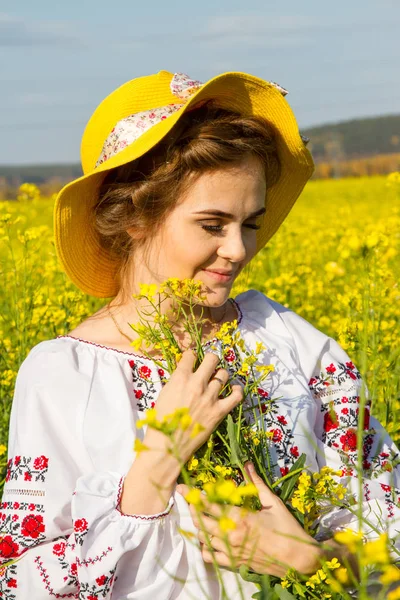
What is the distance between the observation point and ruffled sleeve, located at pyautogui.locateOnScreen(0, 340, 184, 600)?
4.43 feet

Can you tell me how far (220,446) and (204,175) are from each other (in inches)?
21.7

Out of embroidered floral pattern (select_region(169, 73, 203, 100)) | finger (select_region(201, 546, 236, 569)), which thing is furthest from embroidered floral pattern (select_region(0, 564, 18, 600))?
embroidered floral pattern (select_region(169, 73, 203, 100))

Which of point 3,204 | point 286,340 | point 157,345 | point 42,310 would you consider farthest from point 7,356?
point 157,345

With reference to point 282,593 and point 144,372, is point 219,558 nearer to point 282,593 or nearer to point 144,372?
point 282,593

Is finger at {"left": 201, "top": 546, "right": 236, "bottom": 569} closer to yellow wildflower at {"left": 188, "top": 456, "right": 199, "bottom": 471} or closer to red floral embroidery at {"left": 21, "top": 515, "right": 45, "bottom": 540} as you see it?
yellow wildflower at {"left": 188, "top": 456, "right": 199, "bottom": 471}

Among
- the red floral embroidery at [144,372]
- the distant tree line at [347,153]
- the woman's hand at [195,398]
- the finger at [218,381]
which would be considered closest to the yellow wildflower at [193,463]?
the woman's hand at [195,398]

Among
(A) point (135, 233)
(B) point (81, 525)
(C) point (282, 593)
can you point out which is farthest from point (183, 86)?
(C) point (282, 593)

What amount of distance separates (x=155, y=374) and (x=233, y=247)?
0.31 metres

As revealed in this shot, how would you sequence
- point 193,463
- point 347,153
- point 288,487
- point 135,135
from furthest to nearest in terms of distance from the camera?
point 347,153 → point 135,135 → point 288,487 → point 193,463

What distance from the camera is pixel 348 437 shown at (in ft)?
5.61

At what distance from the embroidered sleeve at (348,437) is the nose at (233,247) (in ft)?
1.15

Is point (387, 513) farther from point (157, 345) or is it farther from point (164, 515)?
point (157, 345)

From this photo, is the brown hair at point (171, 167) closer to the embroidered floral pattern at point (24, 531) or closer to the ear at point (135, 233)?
the ear at point (135, 233)

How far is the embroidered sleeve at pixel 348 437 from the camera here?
1641 millimetres
